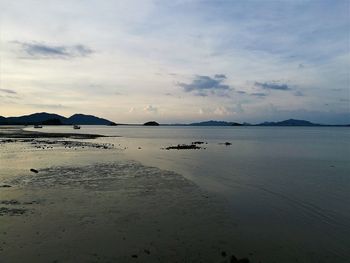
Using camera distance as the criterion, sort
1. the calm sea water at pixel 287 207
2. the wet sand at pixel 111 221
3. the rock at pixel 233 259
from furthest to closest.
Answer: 1. the calm sea water at pixel 287 207
2. the wet sand at pixel 111 221
3. the rock at pixel 233 259

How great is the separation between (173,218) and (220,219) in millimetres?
2426

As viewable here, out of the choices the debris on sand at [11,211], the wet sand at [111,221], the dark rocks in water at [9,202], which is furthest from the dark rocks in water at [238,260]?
the dark rocks in water at [9,202]

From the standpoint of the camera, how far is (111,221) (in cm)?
1709

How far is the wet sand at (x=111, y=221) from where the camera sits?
13086 millimetres

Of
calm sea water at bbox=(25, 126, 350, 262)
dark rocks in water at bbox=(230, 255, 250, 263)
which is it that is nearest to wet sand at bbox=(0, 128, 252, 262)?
dark rocks in water at bbox=(230, 255, 250, 263)

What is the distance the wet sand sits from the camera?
13.1 m

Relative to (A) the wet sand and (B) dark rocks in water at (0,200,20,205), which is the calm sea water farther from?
(B) dark rocks in water at (0,200,20,205)

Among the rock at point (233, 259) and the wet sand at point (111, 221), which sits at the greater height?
the wet sand at point (111, 221)

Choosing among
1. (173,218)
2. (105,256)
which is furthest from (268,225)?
(105,256)

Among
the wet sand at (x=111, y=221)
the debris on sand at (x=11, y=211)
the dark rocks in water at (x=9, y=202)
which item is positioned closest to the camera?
the wet sand at (x=111, y=221)

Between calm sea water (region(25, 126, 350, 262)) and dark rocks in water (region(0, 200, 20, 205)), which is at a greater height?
dark rocks in water (region(0, 200, 20, 205))

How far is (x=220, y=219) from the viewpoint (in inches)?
710

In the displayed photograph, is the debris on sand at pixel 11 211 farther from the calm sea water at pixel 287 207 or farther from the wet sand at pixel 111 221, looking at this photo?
the calm sea water at pixel 287 207

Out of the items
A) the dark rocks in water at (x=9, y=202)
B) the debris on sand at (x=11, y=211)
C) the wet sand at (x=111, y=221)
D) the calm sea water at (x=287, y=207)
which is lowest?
the calm sea water at (x=287, y=207)
